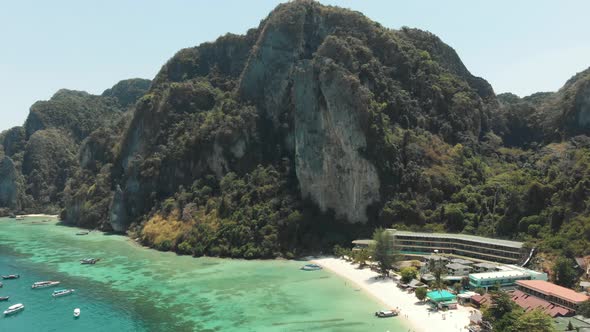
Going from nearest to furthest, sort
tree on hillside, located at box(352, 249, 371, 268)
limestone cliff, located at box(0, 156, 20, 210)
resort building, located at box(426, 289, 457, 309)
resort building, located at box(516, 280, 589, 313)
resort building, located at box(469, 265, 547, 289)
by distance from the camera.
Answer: resort building, located at box(516, 280, 589, 313), resort building, located at box(426, 289, 457, 309), resort building, located at box(469, 265, 547, 289), tree on hillside, located at box(352, 249, 371, 268), limestone cliff, located at box(0, 156, 20, 210)

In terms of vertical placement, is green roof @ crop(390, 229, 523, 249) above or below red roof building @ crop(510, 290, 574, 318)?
above

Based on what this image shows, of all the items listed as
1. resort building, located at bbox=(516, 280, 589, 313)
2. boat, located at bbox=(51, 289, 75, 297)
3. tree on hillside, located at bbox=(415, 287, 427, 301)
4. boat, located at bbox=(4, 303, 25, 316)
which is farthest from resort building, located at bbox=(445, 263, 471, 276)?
boat, located at bbox=(4, 303, 25, 316)

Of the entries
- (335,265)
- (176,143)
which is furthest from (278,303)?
(176,143)

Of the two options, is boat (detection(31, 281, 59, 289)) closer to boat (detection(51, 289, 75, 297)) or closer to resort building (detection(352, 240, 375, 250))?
boat (detection(51, 289, 75, 297))

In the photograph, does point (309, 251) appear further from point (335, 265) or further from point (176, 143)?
point (176, 143)

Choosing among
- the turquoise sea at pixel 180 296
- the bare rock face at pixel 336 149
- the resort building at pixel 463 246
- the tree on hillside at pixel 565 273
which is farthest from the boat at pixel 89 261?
the tree on hillside at pixel 565 273
